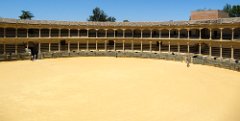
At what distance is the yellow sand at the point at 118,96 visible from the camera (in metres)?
16.7

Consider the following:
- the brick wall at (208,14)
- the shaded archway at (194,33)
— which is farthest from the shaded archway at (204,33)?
the brick wall at (208,14)

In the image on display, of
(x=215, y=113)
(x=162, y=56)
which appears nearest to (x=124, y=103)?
(x=215, y=113)

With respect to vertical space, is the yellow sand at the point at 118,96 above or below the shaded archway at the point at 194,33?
below

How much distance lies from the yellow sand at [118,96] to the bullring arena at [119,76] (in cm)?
6

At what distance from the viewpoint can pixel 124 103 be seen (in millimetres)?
19359

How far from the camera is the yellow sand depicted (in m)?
16.7

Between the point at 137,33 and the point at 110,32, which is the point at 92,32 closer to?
the point at 110,32

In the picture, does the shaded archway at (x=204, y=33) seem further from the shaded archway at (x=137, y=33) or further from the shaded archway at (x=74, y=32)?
the shaded archway at (x=74, y=32)

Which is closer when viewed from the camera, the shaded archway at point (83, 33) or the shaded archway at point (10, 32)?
the shaded archway at point (10, 32)

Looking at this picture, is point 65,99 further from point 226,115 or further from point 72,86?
point 226,115

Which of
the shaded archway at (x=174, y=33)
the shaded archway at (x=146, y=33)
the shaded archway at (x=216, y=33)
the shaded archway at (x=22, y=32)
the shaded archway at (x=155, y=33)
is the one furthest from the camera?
the shaded archway at (x=146, y=33)

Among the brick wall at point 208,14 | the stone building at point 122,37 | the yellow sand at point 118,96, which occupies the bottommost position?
the yellow sand at point 118,96

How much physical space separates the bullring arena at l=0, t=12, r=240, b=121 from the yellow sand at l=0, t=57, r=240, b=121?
0.06 metres

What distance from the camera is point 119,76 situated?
102 ft
